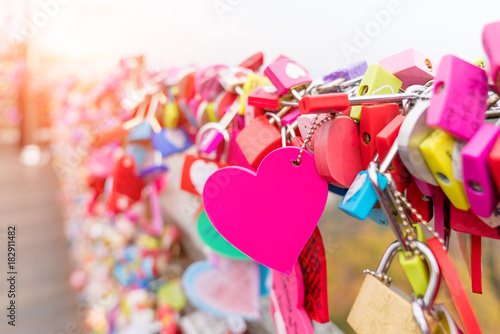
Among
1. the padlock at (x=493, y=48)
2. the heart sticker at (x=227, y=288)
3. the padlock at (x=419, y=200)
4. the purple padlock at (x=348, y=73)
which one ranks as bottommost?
the heart sticker at (x=227, y=288)

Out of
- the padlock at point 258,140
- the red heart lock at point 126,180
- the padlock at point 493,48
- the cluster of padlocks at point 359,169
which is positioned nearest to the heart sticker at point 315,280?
the cluster of padlocks at point 359,169

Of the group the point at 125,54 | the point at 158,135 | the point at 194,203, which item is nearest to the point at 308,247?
the point at 158,135

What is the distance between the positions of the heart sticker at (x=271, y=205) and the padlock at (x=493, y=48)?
0.51 ft

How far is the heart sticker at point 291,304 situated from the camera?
1.25 ft

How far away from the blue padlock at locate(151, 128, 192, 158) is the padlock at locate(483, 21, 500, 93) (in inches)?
22.7

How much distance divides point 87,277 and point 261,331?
3.76ft

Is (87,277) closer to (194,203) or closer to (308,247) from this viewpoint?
(194,203)

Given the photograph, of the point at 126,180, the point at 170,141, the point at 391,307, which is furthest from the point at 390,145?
the point at 126,180

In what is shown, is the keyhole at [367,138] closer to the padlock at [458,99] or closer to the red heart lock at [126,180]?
the padlock at [458,99]

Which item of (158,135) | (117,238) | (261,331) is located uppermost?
(158,135)

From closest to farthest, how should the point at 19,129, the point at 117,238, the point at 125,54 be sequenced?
the point at 117,238 < the point at 125,54 < the point at 19,129

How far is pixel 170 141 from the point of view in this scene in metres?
0.71

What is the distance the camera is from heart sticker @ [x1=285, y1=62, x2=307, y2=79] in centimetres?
40

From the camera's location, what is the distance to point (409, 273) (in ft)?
0.88
